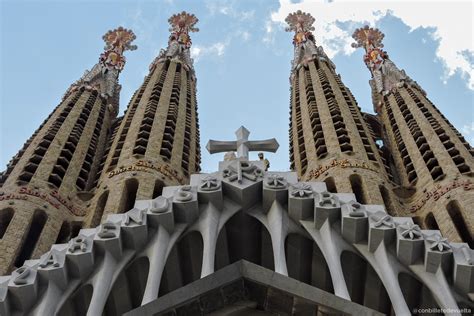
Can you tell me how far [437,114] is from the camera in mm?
35688

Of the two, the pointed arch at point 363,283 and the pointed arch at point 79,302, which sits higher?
the pointed arch at point 363,283

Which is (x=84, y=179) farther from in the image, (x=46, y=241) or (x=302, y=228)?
(x=302, y=228)

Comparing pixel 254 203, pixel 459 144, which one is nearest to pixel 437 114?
pixel 459 144

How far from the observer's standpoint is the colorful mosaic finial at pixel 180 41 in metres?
47.1

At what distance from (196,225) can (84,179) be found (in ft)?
38.0

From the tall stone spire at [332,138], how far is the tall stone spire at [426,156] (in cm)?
74

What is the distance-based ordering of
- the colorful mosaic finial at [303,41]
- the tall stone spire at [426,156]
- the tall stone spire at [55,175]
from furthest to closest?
1. the colorful mosaic finial at [303,41]
2. the tall stone spire at [426,156]
3. the tall stone spire at [55,175]

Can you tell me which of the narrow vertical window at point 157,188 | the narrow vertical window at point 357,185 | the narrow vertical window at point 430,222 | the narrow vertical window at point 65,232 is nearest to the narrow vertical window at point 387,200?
the narrow vertical window at point 357,185

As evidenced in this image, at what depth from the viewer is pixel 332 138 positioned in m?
34.0

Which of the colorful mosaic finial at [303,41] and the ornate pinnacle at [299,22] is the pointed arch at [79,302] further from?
the ornate pinnacle at [299,22]

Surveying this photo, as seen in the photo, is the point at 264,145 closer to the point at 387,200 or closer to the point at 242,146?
the point at 242,146

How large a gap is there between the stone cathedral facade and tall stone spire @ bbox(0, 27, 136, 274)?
0.07 metres

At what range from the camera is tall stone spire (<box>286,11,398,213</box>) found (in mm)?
30906

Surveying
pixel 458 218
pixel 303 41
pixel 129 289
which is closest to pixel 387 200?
pixel 458 218
